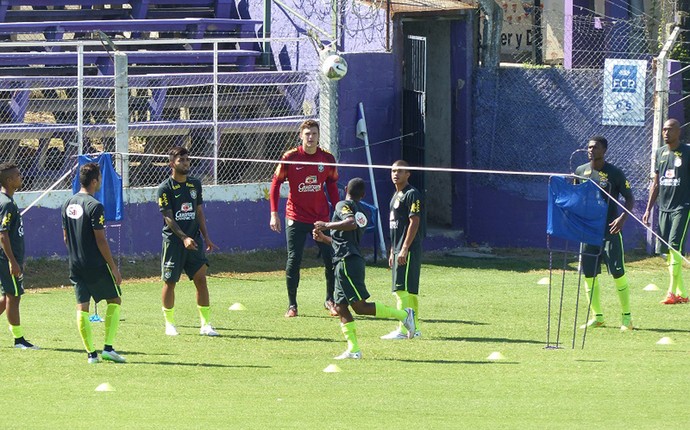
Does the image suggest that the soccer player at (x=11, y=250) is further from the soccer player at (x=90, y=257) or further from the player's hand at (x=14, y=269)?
the soccer player at (x=90, y=257)

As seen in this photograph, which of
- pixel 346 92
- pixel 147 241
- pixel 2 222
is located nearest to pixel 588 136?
pixel 346 92

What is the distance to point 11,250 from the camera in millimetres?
11789

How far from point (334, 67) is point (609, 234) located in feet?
22.2

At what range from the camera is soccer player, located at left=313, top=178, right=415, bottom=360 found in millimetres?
11438

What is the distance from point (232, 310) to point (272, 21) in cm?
1050

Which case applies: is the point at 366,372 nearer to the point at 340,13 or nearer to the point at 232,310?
the point at 232,310

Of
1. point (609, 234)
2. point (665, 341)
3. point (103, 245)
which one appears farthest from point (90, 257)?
point (665, 341)

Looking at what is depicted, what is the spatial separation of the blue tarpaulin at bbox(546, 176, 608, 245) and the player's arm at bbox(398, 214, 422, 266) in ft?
4.61

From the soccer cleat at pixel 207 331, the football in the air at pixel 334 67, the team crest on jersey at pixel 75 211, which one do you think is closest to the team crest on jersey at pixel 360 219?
the soccer cleat at pixel 207 331

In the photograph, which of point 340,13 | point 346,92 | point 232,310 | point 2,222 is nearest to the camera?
point 2,222

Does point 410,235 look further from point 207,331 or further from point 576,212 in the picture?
point 207,331

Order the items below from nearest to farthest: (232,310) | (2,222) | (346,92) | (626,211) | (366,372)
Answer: (366,372)
(2,222)
(626,211)
(232,310)
(346,92)

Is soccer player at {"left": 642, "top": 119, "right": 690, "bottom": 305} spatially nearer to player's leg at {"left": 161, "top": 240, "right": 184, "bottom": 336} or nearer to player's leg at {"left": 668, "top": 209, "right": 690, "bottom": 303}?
player's leg at {"left": 668, "top": 209, "right": 690, "bottom": 303}

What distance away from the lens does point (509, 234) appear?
1989cm
